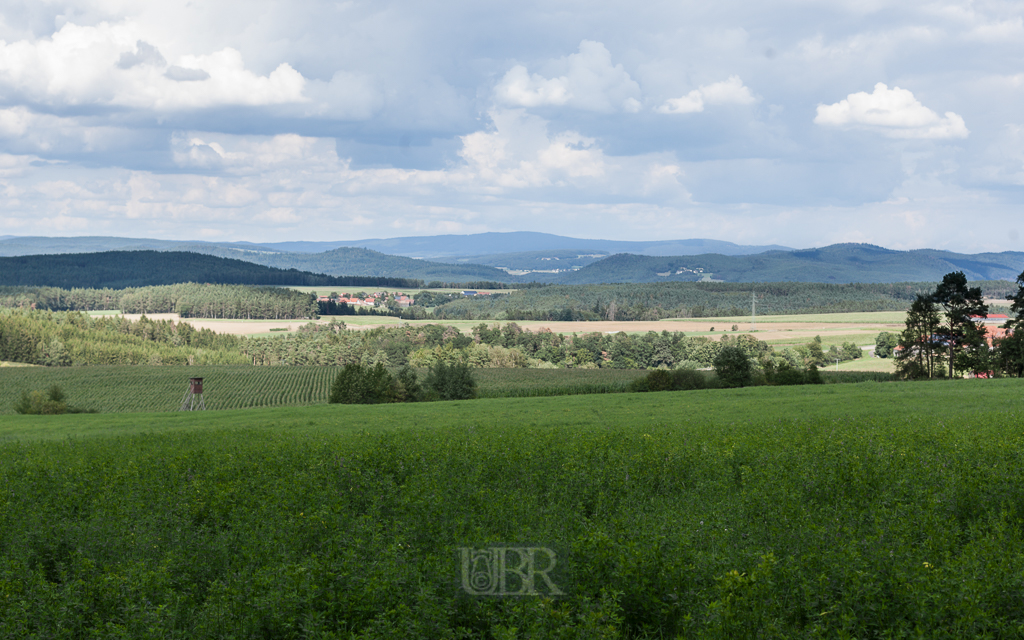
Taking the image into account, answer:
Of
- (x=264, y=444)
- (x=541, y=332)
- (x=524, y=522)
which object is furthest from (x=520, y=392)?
(x=541, y=332)

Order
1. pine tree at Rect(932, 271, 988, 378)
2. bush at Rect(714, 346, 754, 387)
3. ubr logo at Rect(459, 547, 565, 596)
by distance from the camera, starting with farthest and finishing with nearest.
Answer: pine tree at Rect(932, 271, 988, 378) → bush at Rect(714, 346, 754, 387) → ubr logo at Rect(459, 547, 565, 596)

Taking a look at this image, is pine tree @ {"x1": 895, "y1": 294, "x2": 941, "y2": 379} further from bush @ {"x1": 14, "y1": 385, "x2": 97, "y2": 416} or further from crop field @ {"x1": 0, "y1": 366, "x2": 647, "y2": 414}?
bush @ {"x1": 14, "y1": 385, "x2": 97, "y2": 416}

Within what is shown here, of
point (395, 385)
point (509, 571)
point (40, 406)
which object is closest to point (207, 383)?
point (40, 406)

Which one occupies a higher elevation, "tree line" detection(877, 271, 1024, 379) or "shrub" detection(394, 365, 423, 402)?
"tree line" detection(877, 271, 1024, 379)

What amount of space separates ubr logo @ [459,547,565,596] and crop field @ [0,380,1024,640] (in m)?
0.06

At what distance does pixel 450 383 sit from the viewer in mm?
73562

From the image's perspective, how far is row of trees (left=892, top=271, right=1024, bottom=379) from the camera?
70000mm

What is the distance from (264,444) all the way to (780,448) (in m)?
13.8

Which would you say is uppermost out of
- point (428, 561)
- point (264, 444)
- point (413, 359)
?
point (428, 561)

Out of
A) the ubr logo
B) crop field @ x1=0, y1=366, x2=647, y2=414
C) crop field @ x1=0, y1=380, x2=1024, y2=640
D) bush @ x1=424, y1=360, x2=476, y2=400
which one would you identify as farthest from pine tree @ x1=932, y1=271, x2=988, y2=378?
the ubr logo

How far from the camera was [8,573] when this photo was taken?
29.6ft

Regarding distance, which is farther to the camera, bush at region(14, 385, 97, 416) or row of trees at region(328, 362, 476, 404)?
row of trees at region(328, 362, 476, 404)

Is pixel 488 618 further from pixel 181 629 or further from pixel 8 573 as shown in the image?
pixel 8 573

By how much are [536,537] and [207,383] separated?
408ft
